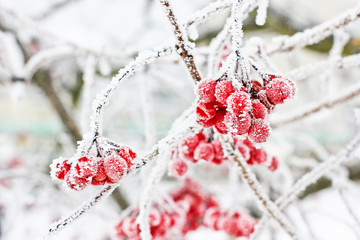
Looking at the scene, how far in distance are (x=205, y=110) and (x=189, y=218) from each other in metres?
0.74

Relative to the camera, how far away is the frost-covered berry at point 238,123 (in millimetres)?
470

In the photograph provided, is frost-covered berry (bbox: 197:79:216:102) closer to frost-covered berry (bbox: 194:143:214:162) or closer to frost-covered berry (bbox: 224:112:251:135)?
frost-covered berry (bbox: 224:112:251:135)

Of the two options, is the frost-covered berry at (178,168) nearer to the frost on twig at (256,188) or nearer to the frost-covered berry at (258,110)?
the frost on twig at (256,188)

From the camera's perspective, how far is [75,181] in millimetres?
518

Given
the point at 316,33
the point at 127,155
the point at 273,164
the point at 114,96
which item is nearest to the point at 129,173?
the point at 127,155

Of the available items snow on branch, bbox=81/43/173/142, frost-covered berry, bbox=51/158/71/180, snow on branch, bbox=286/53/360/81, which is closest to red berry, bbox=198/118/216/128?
snow on branch, bbox=81/43/173/142

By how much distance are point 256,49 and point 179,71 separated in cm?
319

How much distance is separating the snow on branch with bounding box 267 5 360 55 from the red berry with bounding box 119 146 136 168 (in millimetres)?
485

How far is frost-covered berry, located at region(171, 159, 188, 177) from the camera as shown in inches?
27.8

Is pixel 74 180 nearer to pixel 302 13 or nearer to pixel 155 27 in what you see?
pixel 302 13

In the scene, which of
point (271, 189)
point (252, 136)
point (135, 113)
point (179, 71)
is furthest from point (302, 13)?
point (179, 71)

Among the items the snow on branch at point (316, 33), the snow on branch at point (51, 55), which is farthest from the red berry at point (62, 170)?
the snow on branch at point (51, 55)

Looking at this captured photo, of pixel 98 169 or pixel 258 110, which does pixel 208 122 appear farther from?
pixel 98 169

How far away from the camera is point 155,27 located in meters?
3.09
